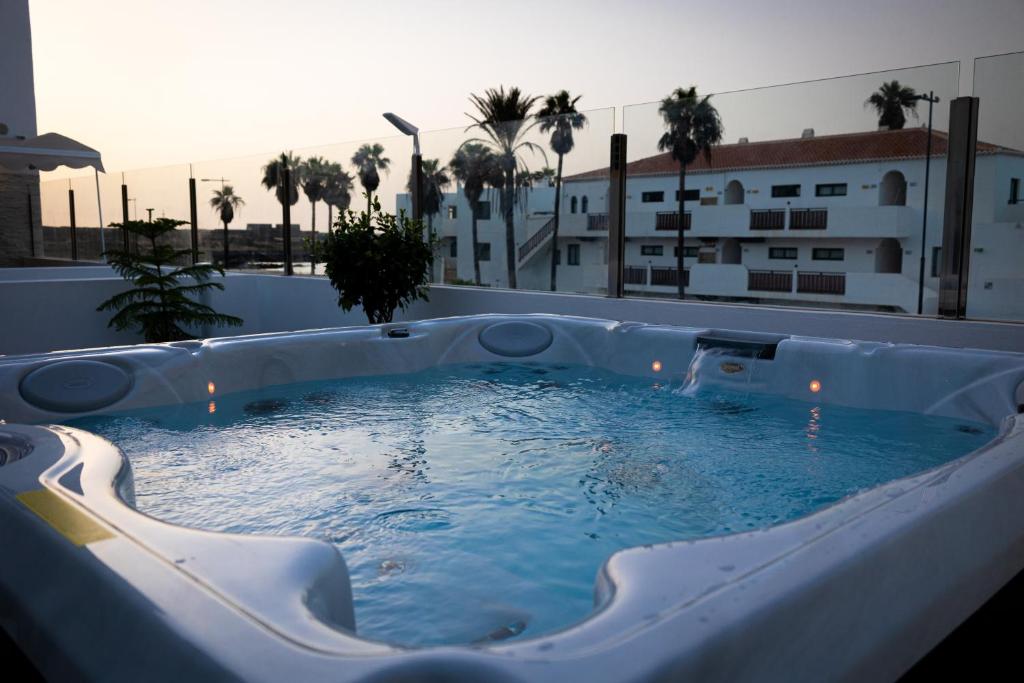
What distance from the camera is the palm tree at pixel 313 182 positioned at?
6.39 metres

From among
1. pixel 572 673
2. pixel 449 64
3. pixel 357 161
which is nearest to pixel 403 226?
pixel 357 161

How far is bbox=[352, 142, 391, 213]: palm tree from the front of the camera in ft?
19.2

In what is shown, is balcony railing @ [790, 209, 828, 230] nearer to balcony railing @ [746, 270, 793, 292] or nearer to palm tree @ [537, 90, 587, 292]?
balcony railing @ [746, 270, 793, 292]

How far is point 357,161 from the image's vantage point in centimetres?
603

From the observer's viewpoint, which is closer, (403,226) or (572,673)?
(572,673)

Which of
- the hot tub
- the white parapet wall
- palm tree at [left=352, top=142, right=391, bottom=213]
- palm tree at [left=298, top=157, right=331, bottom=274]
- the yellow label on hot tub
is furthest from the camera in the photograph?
palm tree at [left=298, top=157, right=331, bottom=274]

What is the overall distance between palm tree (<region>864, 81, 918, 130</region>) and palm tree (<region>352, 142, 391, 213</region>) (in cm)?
351

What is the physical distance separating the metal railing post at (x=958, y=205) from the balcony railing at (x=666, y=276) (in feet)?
4.36

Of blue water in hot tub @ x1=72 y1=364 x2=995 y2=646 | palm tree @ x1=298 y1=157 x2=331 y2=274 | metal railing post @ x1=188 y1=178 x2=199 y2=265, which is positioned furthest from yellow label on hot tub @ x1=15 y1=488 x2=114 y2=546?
metal railing post @ x1=188 y1=178 x2=199 y2=265

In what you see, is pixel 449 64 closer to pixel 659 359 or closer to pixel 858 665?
pixel 659 359

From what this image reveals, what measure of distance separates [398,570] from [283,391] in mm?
1826

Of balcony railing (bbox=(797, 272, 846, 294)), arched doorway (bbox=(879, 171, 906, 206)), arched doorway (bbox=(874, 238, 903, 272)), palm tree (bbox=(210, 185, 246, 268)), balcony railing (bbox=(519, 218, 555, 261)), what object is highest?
palm tree (bbox=(210, 185, 246, 268))

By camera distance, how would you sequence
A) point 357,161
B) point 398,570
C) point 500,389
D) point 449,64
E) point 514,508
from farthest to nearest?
point 449,64, point 357,161, point 500,389, point 514,508, point 398,570

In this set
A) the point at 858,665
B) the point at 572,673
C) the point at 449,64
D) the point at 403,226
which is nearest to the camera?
the point at 572,673
